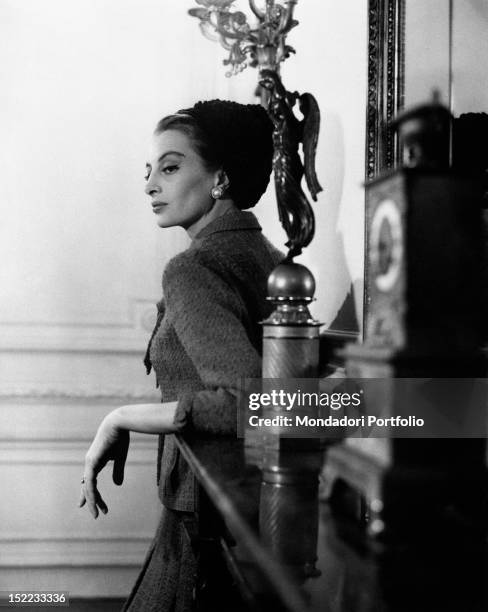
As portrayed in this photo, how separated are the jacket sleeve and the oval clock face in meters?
0.46

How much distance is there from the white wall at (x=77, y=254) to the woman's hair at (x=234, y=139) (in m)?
0.76

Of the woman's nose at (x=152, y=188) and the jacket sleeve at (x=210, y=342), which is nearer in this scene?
the jacket sleeve at (x=210, y=342)

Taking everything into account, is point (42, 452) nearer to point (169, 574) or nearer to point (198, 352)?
point (169, 574)

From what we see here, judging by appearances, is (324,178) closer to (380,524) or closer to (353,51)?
(353,51)

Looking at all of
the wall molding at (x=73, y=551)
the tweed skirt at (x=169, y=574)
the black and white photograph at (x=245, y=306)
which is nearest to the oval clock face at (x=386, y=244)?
the black and white photograph at (x=245, y=306)

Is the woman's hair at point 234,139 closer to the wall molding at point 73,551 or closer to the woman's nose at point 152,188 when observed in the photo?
the woman's nose at point 152,188

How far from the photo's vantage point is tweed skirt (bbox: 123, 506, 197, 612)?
50.6 inches

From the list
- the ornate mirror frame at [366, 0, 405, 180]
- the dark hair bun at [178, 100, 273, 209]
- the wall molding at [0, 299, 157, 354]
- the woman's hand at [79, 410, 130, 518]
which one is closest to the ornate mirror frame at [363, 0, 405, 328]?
the ornate mirror frame at [366, 0, 405, 180]

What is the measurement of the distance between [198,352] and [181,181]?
460 millimetres

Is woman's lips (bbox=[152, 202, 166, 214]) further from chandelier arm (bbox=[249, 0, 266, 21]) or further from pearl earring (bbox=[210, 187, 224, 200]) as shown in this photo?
chandelier arm (bbox=[249, 0, 266, 21])

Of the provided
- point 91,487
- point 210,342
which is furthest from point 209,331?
point 91,487

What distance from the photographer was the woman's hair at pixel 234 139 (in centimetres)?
142

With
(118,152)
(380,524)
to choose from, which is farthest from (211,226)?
(118,152)

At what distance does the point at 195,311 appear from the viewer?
3.67 ft
